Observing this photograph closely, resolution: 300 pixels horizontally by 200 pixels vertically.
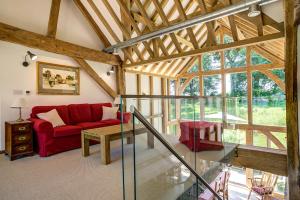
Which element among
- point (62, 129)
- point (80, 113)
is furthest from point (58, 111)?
point (62, 129)

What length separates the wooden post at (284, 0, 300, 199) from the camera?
3.15m

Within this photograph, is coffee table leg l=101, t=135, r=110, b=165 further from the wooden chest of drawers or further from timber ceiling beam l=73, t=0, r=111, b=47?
timber ceiling beam l=73, t=0, r=111, b=47

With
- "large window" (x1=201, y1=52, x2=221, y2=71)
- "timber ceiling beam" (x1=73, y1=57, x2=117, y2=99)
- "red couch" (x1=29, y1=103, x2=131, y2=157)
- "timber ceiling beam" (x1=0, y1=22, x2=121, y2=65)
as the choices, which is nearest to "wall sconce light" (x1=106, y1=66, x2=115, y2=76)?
"timber ceiling beam" (x1=0, y1=22, x2=121, y2=65)

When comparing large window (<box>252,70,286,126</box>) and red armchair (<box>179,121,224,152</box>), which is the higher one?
large window (<box>252,70,286,126</box>)

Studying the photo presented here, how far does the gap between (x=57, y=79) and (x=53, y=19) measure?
58.5 inches

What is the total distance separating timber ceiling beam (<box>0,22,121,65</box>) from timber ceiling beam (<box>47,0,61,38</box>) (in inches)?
6.5

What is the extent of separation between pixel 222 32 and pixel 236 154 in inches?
204

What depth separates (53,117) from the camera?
396 centimetres

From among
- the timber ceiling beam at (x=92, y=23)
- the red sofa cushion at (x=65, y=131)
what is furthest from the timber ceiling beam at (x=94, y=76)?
the red sofa cushion at (x=65, y=131)

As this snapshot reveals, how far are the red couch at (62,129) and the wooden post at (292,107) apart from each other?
3739mm

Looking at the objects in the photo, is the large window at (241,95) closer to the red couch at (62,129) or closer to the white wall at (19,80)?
the red couch at (62,129)

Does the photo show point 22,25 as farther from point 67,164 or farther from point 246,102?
point 246,102

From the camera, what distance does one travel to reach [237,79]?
745 cm

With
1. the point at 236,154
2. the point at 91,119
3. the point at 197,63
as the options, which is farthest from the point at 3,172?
the point at 197,63
